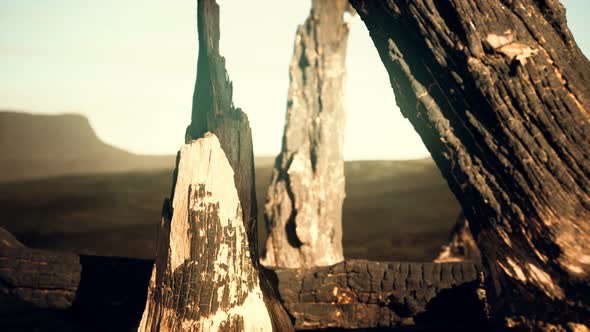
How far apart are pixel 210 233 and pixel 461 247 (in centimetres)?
467

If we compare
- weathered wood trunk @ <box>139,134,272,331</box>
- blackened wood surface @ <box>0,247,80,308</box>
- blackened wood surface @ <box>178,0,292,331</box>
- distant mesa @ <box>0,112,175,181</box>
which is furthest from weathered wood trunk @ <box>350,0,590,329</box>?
distant mesa @ <box>0,112,175,181</box>

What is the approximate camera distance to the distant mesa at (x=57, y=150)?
55.1 ft

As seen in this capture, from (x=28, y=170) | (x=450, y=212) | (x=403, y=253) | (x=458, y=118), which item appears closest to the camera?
→ (x=458, y=118)

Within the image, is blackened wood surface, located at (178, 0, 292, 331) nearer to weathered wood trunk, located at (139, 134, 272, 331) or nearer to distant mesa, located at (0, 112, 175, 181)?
weathered wood trunk, located at (139, 134, 272, 331)

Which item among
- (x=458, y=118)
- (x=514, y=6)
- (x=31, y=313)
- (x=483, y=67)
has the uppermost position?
(x=514, y=6)

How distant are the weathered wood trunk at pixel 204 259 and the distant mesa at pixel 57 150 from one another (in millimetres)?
13858

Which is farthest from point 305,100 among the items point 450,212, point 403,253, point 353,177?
point 353,177

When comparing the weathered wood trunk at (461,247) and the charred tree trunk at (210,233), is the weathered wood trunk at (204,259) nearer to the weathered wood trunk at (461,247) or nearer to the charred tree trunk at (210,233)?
the charred tree trunk at (210,233)

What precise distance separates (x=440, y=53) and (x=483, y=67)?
19cm

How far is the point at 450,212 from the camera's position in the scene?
396 inches

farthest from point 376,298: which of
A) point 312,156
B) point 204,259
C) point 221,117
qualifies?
point 312,156

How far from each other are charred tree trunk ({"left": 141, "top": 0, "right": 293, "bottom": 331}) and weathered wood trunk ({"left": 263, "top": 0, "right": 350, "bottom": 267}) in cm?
315

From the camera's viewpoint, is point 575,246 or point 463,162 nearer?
point 575,246

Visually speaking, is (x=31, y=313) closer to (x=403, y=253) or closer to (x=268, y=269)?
(x=268, y=269)
